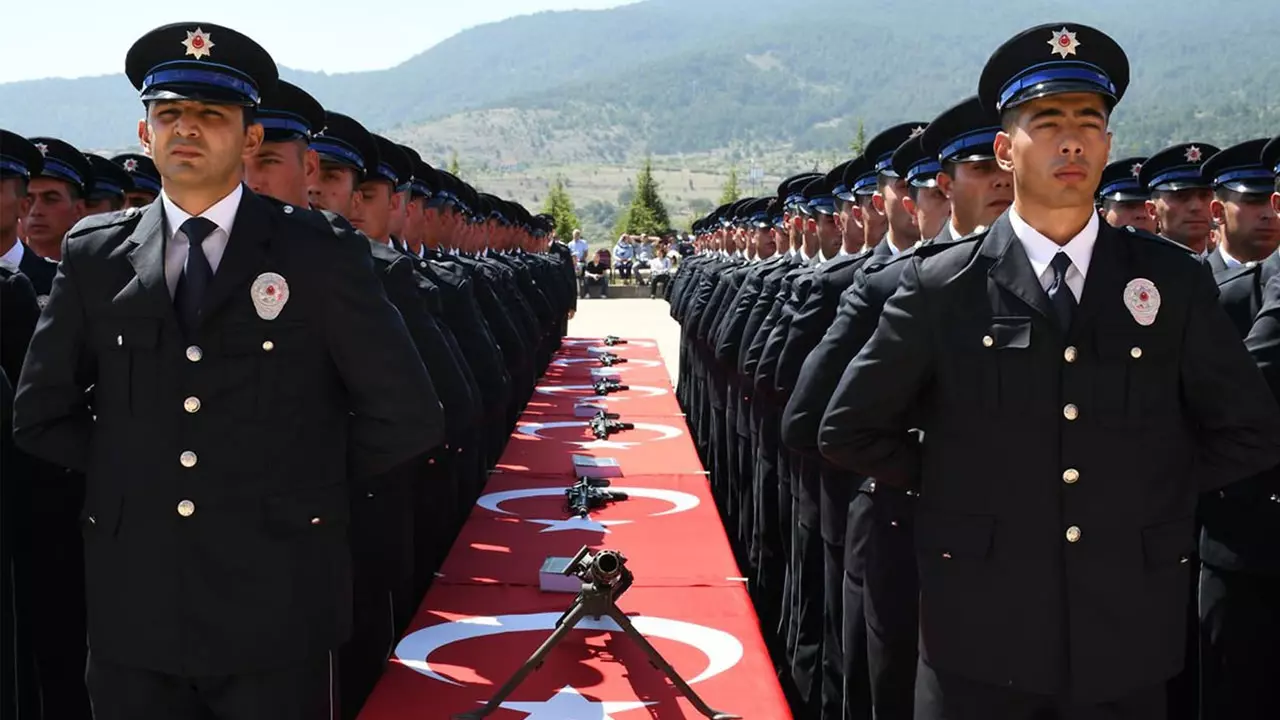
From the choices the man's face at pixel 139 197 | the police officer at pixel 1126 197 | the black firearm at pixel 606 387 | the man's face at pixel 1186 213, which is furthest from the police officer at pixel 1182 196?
the black firearm at pixel 606 387

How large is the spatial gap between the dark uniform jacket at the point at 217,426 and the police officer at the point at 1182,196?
170 inches

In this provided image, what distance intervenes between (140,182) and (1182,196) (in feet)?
17.4

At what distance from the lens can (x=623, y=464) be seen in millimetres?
6637

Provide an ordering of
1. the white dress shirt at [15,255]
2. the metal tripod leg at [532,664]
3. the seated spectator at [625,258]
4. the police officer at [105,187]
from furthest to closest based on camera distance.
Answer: the seated spectator at [625,258], the police officer at [105,187], the white dress shirt at [15,255], the metal tripod leg at [532,664]

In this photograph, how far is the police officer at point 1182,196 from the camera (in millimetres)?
5645

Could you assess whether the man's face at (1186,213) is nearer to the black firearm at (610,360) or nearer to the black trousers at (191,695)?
the black trousers at (191,695)

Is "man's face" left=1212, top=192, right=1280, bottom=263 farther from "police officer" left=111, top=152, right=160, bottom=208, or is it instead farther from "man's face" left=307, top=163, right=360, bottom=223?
"police officer" left=111, top=152, right=160, bottom=208

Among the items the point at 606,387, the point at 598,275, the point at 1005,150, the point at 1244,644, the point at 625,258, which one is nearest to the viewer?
the point at 1005,150

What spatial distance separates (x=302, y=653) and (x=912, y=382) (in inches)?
55.3

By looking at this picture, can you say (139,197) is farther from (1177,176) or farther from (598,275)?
(598,275)

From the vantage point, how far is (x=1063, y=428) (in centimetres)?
240

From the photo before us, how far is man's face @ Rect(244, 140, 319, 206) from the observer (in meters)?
3.81

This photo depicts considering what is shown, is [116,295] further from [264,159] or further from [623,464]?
[623,464]

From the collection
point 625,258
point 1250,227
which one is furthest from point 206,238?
point 625,258
